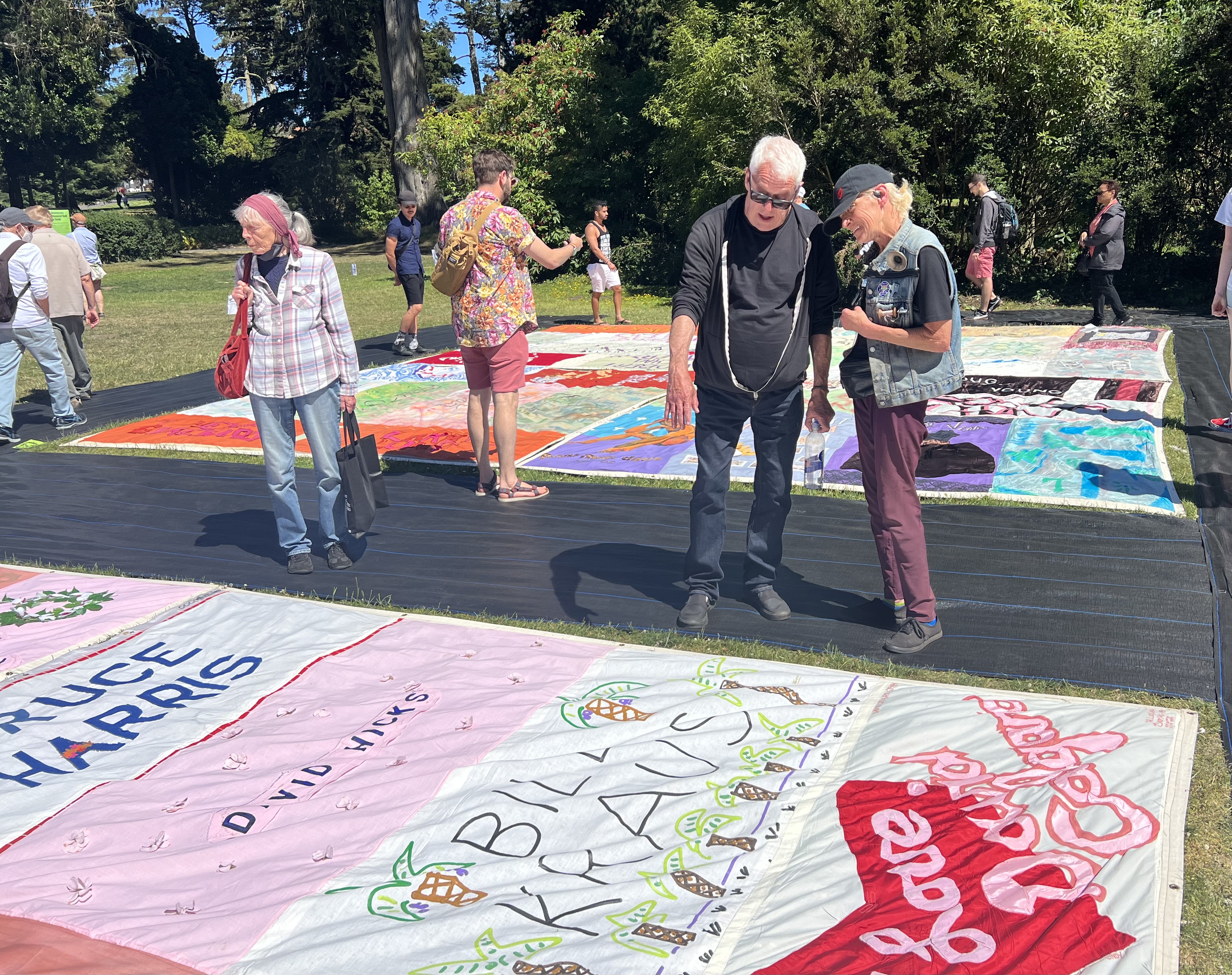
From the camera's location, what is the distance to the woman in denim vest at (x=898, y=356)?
3.96 m

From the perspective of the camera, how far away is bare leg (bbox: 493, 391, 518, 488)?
6422mm

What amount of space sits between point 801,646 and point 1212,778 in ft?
5.16

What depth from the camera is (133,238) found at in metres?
35.9

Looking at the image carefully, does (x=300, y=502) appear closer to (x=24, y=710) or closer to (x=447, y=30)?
(x=24, y=710)

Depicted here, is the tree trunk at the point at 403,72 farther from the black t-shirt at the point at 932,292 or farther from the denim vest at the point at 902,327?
the black t-shirt at the point at 932,292

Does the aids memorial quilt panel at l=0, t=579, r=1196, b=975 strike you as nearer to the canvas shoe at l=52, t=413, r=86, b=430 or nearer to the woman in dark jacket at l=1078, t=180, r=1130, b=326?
the canvas shoe at l=52, t=413, r=86, b=430

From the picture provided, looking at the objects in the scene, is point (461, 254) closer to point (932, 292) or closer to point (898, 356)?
point (898, 356)

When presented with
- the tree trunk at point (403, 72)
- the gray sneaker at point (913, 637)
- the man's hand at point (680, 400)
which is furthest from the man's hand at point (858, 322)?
the tree trunk at point (403, 72)

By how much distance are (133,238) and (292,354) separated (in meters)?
34.9

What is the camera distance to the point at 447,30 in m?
41.2

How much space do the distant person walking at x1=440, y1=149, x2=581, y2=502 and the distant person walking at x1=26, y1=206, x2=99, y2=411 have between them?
17.5 feet

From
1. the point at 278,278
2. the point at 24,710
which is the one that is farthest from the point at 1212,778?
the point at 278,278

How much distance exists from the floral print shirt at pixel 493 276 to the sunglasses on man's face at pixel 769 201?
2341 mm

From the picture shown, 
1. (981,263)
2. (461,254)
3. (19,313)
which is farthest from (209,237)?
(461,254)
